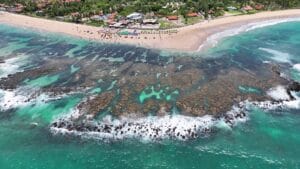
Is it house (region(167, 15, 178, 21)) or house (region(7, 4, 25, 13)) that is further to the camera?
house (region(7, 4, 25, 13))

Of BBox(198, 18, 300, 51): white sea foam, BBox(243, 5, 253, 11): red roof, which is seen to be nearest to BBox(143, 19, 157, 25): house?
BBox(198, 18, 300, 51): white sea foam

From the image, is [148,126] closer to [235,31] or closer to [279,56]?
[279,56]

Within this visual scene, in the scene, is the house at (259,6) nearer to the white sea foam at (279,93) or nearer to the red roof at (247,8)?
the red roof at (247,8)

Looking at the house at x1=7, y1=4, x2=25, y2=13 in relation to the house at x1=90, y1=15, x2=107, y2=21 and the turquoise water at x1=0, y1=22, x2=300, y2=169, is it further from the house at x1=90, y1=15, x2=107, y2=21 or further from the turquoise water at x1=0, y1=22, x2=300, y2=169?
the turquoise water at x1=0, y1=22, x2=300, y2=169

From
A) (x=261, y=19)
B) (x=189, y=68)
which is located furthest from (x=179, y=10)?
(x=189, y=68)

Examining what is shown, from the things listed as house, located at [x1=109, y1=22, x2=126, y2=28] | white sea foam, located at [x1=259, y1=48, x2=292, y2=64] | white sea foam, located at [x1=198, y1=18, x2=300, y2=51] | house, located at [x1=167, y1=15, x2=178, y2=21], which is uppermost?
Result: house, located at [x1=167, y1=15, x2=178, y2=21]

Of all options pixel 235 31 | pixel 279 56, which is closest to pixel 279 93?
pixel 279 56
